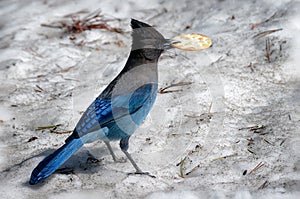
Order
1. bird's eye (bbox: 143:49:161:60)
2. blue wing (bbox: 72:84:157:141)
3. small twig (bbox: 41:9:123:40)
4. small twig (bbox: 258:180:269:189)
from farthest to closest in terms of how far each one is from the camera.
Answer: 1. small twig (bbox: 41:9:123:40)
2. bird's eye (bbox: 143:49:161:60)
3. blue wing (bbox: 72:84:157:141)
4. small twig (bbox: 258:180:269:189)

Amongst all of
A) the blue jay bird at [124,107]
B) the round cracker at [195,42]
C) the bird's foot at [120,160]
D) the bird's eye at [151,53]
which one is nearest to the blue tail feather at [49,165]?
the blue jay bird at [124,107]

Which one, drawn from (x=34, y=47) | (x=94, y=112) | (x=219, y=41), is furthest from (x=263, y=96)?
(x=34, y=47)

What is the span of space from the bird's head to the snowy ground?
25.6 inches

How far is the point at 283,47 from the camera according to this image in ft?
15.3

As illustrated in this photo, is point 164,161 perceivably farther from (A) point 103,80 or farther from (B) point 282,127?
(A) point 103,80

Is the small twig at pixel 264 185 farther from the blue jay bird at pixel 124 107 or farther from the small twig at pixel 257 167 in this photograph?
the blue jay bird at pixel 124 107

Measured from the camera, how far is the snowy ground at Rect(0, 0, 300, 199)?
341cm

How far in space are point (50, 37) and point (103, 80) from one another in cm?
111

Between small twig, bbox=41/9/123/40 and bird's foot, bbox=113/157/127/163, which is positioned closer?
bird's foot, bbox=113/157/127/163

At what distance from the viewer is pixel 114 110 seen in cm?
359

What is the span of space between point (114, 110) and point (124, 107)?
0.08 metres

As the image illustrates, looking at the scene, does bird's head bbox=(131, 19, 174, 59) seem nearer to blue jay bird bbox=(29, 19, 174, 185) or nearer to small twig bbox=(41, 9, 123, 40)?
blue jay bird bbox=(29, 19, 174, 185)

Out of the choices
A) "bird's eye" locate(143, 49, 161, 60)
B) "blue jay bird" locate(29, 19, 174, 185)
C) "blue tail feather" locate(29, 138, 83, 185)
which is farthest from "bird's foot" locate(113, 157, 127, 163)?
"bird's eye" locate(143, 49, 161, 60)

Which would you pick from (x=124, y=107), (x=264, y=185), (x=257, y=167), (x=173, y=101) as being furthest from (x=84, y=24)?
(x=264, y=185)
